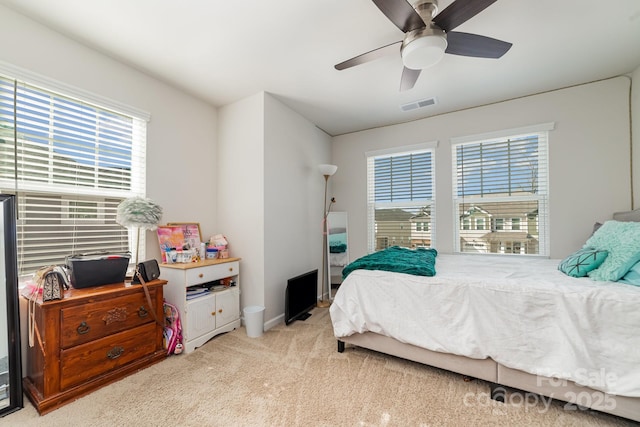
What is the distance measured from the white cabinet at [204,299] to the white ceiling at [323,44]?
1887 millimetres

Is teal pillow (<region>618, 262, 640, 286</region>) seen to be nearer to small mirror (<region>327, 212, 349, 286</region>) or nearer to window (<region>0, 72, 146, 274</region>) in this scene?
small mirror (<region>327, 212, 349, 286</region>)

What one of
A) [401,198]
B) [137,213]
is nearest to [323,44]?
[137,213]

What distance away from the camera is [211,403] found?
1625mm

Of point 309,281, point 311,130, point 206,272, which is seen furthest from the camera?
point 311,130

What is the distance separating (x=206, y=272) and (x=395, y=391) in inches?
74.5

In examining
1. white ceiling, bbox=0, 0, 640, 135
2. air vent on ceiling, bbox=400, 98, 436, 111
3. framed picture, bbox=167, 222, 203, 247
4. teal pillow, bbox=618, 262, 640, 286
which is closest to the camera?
teal pillow, bbox=618, 262, 640, 286

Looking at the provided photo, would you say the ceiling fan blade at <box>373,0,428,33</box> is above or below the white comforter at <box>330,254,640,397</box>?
above

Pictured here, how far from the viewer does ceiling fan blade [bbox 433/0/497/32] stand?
1383 millimetres

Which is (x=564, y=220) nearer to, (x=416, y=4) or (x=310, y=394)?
(x=416, y=4)

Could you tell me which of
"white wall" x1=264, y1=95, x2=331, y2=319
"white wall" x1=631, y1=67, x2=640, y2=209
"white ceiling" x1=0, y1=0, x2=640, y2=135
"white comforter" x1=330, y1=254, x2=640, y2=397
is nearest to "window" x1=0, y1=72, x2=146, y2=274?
"white ceiling" x1=0, y1=0, x2=640, y2=135

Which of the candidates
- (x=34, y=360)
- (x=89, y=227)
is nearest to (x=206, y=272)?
(x=89, y=227)

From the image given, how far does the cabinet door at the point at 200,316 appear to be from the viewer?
2293 mm

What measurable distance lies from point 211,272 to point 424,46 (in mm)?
2564

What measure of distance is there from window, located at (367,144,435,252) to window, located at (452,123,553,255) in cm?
38
